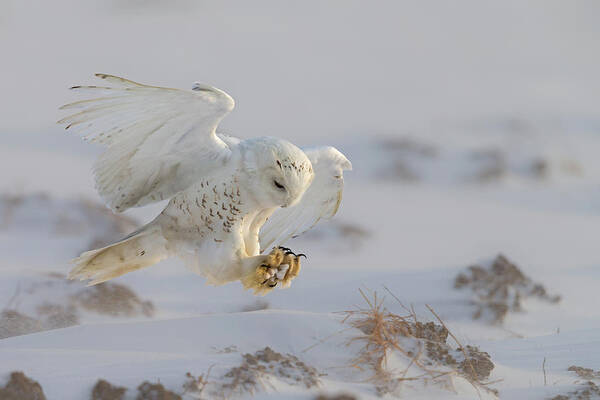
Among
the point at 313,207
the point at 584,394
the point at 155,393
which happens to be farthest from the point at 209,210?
the point at 584,394

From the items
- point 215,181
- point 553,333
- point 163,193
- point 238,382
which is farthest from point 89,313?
point 553,333

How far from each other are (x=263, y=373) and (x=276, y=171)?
933 millimetres

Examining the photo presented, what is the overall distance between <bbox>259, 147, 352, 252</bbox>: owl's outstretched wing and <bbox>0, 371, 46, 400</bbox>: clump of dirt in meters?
1.90

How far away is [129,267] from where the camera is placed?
4410mm

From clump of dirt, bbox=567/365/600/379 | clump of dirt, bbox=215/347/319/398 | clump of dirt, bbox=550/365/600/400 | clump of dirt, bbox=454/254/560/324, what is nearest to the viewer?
clump of dirt, bbox=215/347/319/398

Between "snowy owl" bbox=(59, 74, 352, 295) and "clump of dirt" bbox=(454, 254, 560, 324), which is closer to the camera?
"snowy owl" bbox=(59, 74, 352, 295)

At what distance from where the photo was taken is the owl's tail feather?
429cm

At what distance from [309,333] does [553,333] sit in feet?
8.03

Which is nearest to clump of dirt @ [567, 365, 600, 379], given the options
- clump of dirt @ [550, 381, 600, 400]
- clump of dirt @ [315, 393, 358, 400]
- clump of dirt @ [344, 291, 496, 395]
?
clump of dirt @ [550, 381, 600, 400]

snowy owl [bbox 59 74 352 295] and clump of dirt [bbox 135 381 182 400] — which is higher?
snowy owl [bbox 59 74 352 295]

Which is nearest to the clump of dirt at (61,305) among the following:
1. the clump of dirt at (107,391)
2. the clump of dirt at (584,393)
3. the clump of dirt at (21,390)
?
the clump of dirt at (21,390)

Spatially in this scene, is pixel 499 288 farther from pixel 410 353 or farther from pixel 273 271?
pixel 273 271

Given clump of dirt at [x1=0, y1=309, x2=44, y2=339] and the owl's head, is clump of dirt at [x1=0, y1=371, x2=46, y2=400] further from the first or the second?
clump of dirt at [x1=0, y1=309, x2=44, y2=339]

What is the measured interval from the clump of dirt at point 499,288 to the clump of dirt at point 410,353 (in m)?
2.16
